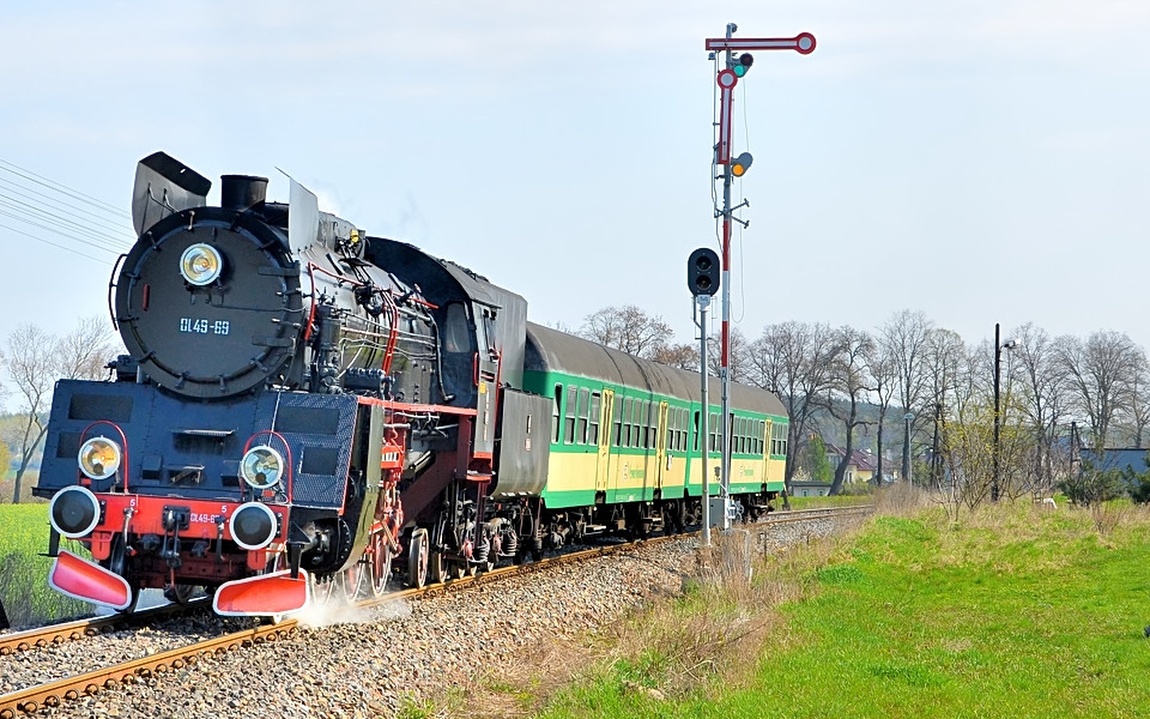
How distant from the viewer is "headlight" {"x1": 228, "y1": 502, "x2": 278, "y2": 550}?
936 centimetres

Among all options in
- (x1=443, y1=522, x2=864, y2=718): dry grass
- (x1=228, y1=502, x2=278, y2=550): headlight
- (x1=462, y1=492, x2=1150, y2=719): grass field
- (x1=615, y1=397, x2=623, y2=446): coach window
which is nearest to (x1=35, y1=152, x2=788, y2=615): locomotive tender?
(x1=228, y1=502, x2=278, y2=550): headlight

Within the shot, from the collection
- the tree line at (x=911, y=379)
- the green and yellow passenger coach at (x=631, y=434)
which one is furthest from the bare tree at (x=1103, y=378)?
the green and yellow passenger coach at (x=631, y=434)

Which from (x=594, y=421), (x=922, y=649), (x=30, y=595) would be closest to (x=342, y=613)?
(x=30, y=595)

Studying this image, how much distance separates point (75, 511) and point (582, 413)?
9.11m

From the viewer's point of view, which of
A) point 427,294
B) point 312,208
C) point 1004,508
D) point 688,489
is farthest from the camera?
point 1004,508

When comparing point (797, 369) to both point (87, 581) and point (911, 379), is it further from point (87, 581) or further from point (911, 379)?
point (87, 581)

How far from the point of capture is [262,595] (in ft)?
31.1

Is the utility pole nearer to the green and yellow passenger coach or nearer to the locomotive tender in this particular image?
the green and yellow passenger coach

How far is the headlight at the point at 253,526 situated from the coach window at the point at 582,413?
8.43m

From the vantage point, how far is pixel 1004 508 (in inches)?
1277

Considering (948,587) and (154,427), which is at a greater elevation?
(154,427)

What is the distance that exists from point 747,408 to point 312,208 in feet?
57.6

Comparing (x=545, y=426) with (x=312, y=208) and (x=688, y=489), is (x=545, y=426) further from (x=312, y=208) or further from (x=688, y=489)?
(x=688, y=489)

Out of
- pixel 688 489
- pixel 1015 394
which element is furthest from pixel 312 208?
pixel 1015 394
